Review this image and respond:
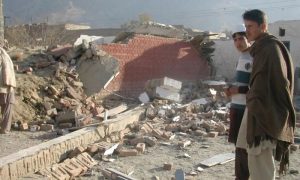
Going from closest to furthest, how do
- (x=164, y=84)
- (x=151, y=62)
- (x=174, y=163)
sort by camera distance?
(x=174, y=163)
(x=164, y=84)
(x=151, y=62)

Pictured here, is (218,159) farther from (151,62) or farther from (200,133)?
(151,62)

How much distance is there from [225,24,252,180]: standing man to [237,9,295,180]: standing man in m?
0.57

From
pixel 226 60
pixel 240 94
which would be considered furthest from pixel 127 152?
pixel 226 60

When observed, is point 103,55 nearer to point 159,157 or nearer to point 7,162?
point 159,157

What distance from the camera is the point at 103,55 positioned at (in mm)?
A: 12148

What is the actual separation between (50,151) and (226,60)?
13745 millimetres

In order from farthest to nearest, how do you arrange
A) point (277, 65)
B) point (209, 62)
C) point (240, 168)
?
point (209, 62) < point (240, 168) < point (277, 65)

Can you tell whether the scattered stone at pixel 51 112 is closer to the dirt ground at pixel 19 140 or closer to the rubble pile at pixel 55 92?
the rubble pile at pixel 55 92

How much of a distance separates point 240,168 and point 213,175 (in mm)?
1729

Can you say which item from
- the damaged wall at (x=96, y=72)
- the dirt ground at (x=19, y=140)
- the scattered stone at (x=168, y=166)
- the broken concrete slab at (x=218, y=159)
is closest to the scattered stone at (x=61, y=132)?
the dirt ground at (x=19, y=140)

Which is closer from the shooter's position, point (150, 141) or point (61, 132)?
point (150, 141)

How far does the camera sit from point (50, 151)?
629cm

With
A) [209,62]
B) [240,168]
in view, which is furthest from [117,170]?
[209,62]

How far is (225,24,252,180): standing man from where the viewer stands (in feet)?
13.7
